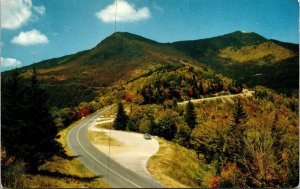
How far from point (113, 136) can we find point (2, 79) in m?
20.5

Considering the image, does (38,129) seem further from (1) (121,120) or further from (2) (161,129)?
(2) (161,129)

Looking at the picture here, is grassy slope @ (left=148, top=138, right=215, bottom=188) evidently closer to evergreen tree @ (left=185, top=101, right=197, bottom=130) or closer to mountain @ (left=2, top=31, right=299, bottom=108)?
mountain @ (left=2, top=31, right=299, bottom=108)

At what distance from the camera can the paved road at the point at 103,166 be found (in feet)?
62.1

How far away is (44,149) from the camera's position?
1928cm

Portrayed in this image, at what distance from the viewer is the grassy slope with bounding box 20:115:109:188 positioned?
17016 millimetres

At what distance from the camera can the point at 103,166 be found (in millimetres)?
25750

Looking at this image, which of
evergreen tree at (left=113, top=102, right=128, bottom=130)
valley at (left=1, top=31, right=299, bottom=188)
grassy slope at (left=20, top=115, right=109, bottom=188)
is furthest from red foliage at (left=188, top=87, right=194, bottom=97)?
grassy slope at (left=20, top=115, right=109, bottom=188)

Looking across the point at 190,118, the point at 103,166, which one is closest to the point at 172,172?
the point at 103,166

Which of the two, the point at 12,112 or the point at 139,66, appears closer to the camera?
the point at 12,112

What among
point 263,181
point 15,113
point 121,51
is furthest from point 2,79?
point 121,51

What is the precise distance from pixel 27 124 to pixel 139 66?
129 m

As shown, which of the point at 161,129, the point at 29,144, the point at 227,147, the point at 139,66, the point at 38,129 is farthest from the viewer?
the point at 139,66

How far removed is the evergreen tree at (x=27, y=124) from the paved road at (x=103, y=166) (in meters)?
4.21

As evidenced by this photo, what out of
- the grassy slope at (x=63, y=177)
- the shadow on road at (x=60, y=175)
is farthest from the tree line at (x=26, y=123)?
the grassy slope at (x=63, y=177)
